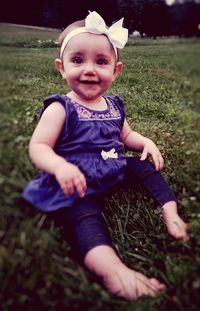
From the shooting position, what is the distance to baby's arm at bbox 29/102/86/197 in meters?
1.97

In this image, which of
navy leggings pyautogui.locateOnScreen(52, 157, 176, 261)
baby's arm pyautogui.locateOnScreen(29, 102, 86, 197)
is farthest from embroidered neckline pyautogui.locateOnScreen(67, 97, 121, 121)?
navy leggings pyautogui.locateOnScreen(52, 157, 176, 261)

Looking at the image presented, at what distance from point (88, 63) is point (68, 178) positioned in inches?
31.8

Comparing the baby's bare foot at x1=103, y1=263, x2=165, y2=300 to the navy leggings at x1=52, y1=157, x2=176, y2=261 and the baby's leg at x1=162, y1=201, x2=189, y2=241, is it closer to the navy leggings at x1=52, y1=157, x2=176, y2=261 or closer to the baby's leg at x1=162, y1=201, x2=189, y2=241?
the navy leggings at x1=52, y1=157, x2=176, y2=261

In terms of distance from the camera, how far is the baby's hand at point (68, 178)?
196cm

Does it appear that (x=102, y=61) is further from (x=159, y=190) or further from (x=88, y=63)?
(x=159, y=190)

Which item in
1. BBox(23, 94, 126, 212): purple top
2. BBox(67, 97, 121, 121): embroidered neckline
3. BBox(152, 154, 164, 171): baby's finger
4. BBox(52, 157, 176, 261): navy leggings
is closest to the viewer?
BBox(52, 157, 176, 261): navy leggings

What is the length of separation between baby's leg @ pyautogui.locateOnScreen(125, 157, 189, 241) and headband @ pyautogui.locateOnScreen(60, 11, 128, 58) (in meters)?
0.62

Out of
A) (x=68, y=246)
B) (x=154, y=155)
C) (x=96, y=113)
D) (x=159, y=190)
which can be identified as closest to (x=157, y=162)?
(x=154, y=155)

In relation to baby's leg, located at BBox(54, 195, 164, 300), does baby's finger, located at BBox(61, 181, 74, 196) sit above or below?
above

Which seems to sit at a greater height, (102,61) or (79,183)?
(102,61)

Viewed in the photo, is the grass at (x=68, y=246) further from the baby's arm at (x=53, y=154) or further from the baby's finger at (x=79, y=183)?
the baby's finger at (x=79, y=183)

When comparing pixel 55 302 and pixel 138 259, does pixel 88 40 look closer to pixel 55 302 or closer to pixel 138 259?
pixel 138 259

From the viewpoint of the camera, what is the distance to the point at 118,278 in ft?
6.27

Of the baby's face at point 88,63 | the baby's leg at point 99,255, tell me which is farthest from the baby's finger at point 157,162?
the baby's leg at point 99,255
